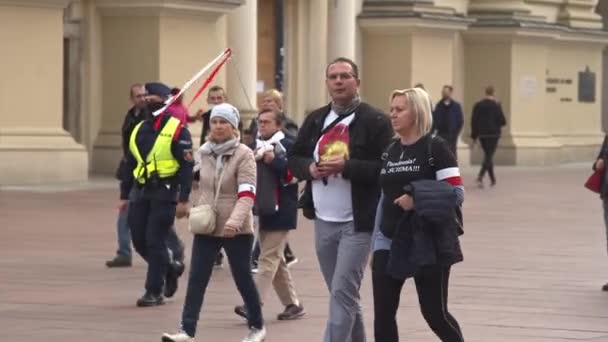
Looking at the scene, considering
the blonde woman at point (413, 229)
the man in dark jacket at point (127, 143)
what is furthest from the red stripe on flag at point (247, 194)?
the man in dark jacket at point (127, 143)

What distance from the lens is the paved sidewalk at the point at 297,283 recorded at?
11.6m

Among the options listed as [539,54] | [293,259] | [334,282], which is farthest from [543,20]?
[334,282]

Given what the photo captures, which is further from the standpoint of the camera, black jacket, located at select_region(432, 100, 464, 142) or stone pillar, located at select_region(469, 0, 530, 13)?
stone pillar, located at select_region(469, 0, 530, 13)

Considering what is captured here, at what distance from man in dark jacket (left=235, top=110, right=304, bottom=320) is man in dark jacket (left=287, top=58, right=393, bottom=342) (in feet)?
7.92

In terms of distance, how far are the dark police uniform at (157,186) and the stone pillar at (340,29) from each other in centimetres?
2105

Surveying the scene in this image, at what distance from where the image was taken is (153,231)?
12484 mm

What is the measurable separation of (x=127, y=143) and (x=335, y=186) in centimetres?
437

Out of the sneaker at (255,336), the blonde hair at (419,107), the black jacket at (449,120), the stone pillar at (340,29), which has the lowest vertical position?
the sneaker at (255,336)

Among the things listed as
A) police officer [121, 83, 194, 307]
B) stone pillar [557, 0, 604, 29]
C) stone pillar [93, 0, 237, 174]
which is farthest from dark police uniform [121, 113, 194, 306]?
stone pillar [557, 0, 604, 29]

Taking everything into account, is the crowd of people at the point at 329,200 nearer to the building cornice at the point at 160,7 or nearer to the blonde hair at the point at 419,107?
the blonde hair at the point at 419,107

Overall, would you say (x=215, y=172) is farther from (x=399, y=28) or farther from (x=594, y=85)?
(x=594, y=85)

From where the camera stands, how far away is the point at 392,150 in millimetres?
8820

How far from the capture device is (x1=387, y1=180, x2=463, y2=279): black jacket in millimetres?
8484

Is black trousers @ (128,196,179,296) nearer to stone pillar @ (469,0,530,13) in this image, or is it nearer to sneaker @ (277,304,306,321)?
sneaker @ (277,304,306,321)
